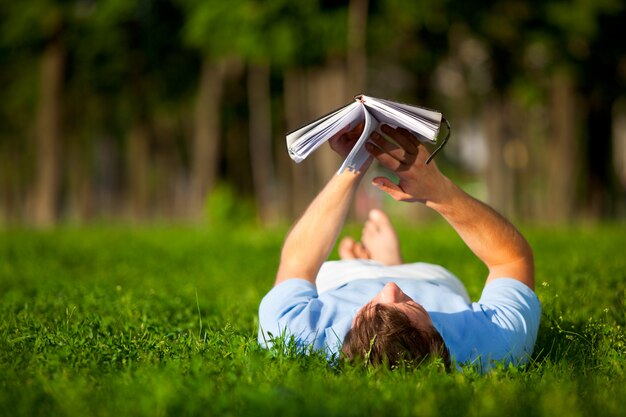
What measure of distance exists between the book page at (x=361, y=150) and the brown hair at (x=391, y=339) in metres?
0.72

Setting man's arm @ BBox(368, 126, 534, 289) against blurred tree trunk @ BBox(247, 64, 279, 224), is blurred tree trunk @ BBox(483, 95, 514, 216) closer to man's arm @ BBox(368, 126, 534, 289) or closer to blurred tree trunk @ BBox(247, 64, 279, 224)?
blurred tree trunk @ BBox(247, 64, 279, 224)

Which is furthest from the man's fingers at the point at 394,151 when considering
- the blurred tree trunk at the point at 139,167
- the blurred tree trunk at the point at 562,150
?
the blurred tree trunk at the point at 139,167

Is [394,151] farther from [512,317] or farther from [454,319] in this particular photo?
[512,317]

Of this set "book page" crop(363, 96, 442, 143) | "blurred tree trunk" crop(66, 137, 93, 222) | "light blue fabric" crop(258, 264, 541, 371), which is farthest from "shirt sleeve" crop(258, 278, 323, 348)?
"blurred tree trunk" crop(66, 137, 93, 222)

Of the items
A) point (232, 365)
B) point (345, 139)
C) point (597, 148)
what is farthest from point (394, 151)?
point (597, 148)

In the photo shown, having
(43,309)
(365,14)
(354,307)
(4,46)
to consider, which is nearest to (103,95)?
(4,46)

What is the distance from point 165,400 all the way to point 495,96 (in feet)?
65.5

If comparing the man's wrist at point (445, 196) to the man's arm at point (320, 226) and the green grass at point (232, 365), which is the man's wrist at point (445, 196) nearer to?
the man's arm at point (320, 226)

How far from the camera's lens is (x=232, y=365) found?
399cm

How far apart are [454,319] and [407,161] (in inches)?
32.6

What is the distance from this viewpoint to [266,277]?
29.5ft

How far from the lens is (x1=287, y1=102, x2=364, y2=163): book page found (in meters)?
4.11

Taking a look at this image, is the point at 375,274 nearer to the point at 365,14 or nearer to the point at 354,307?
the point at 354,307

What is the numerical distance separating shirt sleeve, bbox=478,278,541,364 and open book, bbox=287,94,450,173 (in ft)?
2.69
